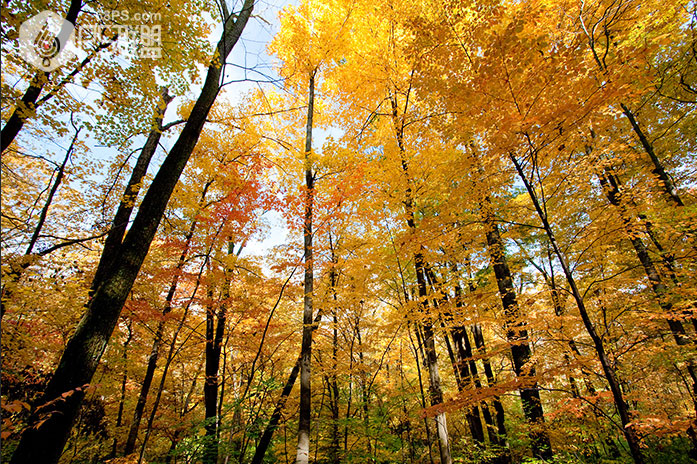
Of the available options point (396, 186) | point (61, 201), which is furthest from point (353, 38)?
point (61, 201)

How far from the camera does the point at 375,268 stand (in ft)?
22.2

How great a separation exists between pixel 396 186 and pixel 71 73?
6810 millimetres

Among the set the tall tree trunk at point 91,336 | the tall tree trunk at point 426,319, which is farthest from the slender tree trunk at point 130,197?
the tall tree trunk at point 426,319

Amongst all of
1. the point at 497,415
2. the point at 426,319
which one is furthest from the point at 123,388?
the point at 497,415

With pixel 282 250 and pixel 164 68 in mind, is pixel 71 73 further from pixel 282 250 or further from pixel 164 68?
pixel 282 250

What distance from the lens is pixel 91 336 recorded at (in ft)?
9.52

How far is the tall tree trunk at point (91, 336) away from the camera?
2.57 metres

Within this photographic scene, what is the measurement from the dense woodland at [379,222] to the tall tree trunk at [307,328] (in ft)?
0.16

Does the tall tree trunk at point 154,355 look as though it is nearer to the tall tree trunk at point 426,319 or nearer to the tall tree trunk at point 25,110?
the tall tree trunk at point 25,110

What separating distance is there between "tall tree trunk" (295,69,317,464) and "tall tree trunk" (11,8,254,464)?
3.06 metres

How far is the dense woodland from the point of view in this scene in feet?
11.5

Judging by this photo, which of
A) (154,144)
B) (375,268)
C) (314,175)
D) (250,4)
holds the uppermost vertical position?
(250,4)

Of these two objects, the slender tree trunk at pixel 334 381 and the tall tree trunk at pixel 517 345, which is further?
the slender tree trunk at pixel 334 381
